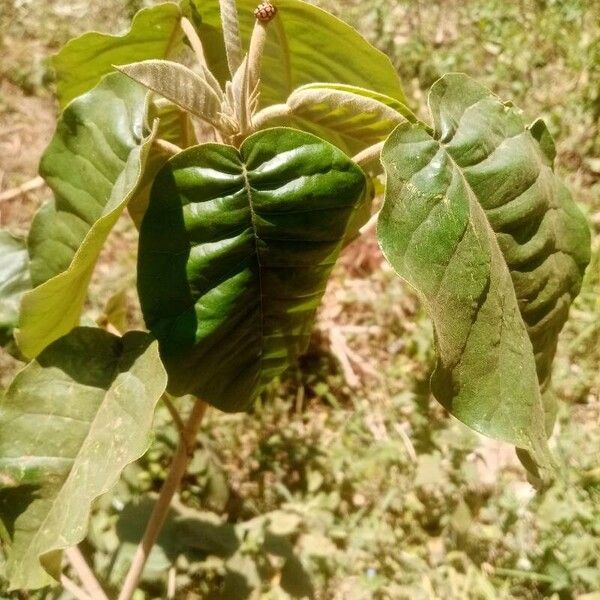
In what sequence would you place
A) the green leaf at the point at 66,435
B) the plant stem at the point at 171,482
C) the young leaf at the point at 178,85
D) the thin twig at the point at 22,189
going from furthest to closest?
the thin twig at the point at 22,189
the plant stem at the point at 171,482
the green leaf at the point at 66,435
the young leaf at the point at 178,85

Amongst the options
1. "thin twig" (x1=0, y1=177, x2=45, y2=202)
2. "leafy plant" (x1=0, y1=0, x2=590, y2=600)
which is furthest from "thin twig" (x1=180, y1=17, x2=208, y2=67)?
"thin twig" (x1=0, y1=177, x2=45, y2=202)

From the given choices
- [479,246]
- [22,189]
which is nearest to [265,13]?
[479,246]

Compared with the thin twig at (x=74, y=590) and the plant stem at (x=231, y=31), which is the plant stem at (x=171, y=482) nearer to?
the thin twig at (x=74, y=590)

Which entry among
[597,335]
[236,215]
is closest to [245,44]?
[236,215]

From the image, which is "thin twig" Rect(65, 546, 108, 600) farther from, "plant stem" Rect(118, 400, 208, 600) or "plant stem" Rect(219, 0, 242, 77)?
"plant stem" Rect(219, 0, 242, 77)

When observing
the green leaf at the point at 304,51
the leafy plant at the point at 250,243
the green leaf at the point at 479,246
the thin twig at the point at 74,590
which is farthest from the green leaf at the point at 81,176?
the thin twig at the point at 74,590

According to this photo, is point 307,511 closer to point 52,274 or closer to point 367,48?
point 52,274
